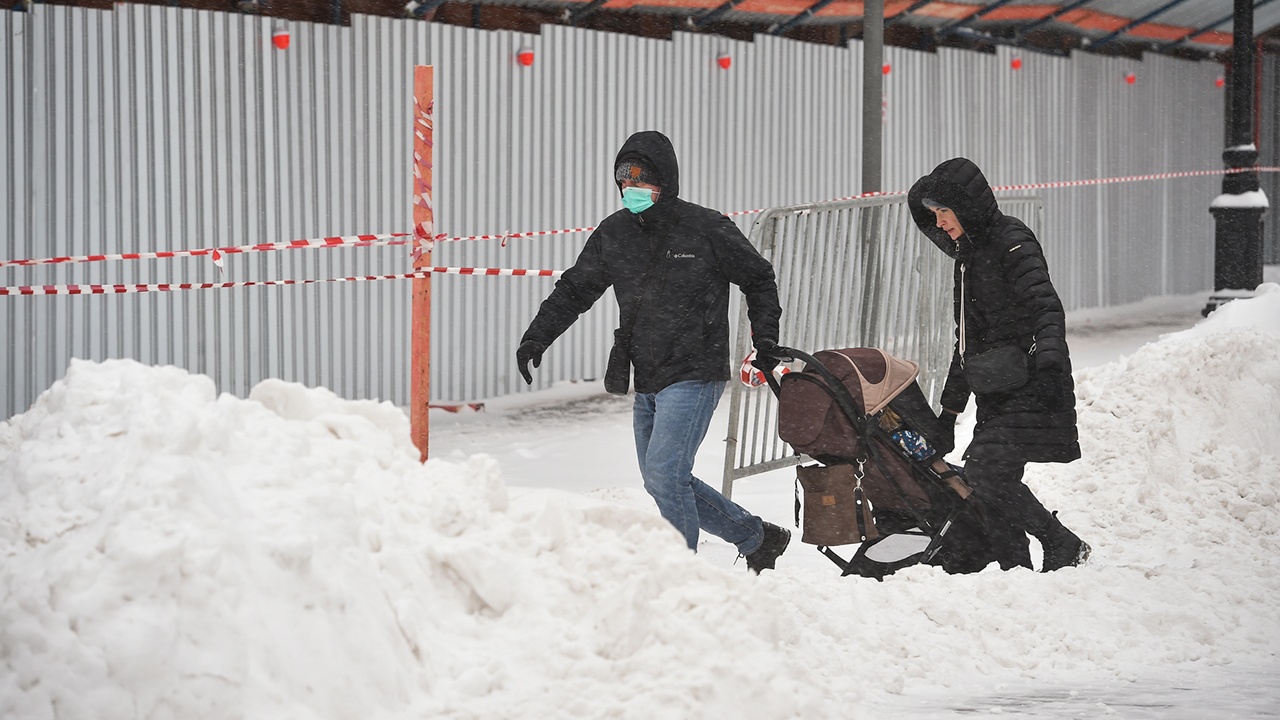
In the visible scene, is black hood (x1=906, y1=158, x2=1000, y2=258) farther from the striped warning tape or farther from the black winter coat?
the striped warning tape

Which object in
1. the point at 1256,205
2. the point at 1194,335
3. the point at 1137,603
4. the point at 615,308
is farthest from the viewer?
the point at 1256,205

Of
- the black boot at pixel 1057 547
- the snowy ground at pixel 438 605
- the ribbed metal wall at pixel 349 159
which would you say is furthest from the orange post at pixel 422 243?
the ribbed metal wall at pixel 349 159

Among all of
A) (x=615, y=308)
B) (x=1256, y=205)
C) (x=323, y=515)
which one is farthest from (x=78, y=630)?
(x=1256, y=205)

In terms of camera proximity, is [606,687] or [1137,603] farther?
[1137,603]

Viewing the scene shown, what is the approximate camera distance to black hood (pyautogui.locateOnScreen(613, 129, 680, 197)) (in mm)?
5648

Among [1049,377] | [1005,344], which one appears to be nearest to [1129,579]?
[1049,377]

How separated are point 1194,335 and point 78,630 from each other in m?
7.49

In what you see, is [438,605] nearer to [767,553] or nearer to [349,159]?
[767,553]

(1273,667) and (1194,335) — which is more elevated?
(1194,335)

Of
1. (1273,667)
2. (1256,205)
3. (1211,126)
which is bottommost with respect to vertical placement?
(1273,667)

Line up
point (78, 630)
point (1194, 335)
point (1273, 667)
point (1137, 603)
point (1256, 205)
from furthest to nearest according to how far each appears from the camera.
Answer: point (1256, 205) → point (1194, 335) → point (1137, 603) → point (1273, 667) → point (78, 630)

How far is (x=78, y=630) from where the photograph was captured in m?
3.35

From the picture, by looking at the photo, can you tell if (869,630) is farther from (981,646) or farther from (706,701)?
(706,701)

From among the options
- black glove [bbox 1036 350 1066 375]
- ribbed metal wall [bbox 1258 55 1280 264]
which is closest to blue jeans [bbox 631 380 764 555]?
black glove [bbox 1036 350 1066 375]
